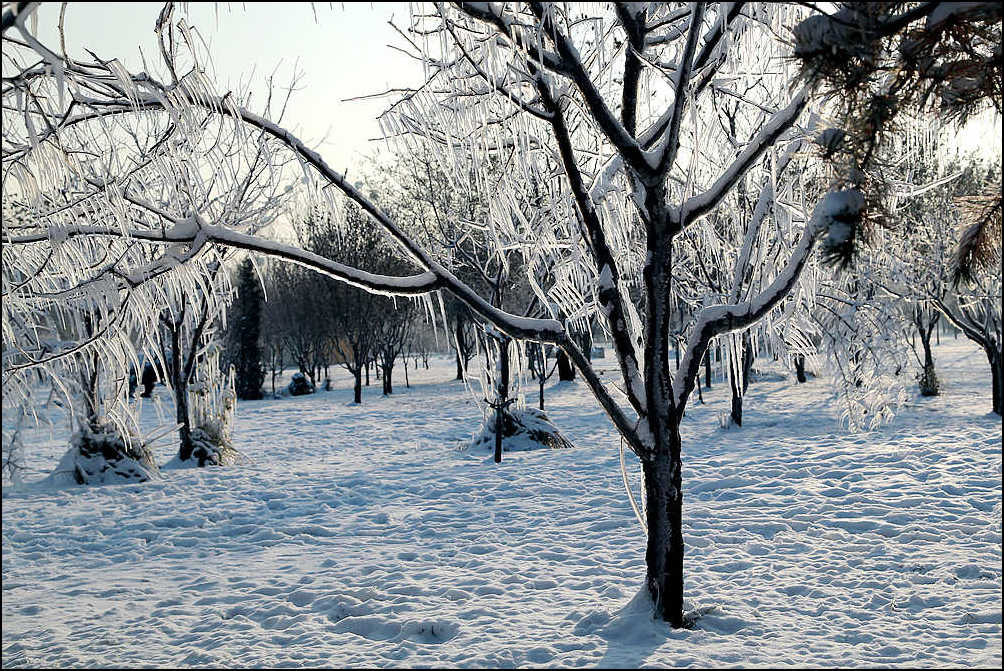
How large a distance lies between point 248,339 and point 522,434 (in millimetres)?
17899

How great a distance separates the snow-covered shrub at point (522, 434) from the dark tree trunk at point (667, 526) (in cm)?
723

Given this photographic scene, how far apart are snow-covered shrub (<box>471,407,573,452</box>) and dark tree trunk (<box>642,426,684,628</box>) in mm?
7228

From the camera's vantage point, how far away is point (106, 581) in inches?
211

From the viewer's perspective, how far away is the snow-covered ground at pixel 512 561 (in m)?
3.79

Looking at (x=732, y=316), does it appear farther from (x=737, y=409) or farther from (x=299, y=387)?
(x=299, y=387)

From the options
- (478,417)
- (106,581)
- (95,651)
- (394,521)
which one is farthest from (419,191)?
(95,651)

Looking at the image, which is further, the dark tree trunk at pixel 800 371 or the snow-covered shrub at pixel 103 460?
the dark tree trunk at pixel 800 371

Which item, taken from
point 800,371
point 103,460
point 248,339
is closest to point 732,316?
point 103,460

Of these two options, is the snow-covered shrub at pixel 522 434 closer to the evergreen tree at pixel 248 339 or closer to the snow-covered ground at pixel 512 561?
the snow-covered ground at pixel 512 561

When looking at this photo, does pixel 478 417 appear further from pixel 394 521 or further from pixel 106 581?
pixel 106 581

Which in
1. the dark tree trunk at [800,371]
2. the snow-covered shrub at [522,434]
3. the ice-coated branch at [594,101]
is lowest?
the snow-covered shrub at [522,434]

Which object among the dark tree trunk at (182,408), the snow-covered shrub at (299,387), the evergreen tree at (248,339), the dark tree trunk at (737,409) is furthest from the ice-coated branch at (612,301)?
the snow-covered shrub at (299,387)

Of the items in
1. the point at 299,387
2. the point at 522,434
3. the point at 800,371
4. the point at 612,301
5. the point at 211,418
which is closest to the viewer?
the point at 612,301

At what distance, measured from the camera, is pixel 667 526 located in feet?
12.9
